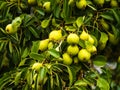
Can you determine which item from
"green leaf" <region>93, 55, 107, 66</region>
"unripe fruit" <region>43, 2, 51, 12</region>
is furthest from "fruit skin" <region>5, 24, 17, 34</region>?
"green leaf" <region>93, 55, 107, 66</region>

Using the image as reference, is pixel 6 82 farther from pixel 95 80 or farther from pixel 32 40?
pixel 95 80

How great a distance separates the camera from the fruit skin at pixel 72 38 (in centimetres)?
165

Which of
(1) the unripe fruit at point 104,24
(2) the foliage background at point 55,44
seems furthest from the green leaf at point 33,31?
(1) the unripe fruit at point 104,24

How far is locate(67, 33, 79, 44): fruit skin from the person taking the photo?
64.8 inches

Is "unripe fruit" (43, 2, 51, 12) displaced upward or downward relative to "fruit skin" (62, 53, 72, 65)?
upward

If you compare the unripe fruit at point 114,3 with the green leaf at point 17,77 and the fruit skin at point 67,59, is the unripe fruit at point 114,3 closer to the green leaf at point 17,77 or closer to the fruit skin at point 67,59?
the fruit skin at point 67,59

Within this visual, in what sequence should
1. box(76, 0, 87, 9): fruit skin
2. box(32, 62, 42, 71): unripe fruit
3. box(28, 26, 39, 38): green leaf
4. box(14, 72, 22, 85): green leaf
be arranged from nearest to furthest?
1. box(32, 62, 42, 71): unripe fruit
2. box(14, 72, 22, 85): green leaf
3. box(76, 0, 87, 9): fruit skin
4. box(28, 26, 39, 38): green leaf

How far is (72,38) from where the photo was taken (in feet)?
5.41

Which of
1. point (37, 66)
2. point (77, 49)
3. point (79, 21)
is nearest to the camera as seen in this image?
point (37, 66)

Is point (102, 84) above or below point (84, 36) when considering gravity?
below

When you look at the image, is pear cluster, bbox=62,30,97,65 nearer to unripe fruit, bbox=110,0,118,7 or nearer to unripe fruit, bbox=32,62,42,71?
unripe fruit, bbox=32,62,42,71

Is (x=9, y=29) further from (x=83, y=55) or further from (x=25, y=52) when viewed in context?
(x=83, y=55)

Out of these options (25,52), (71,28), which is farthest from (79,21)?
(25,52)

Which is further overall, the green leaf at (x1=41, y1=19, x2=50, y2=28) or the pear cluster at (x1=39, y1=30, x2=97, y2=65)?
the green leaf at (x1=41, y1=19, x2=50, y2=28)
